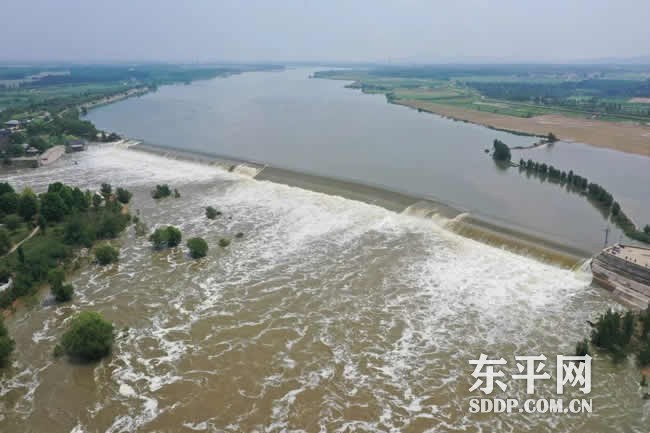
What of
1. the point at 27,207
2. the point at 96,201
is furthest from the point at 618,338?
the point at 27,207

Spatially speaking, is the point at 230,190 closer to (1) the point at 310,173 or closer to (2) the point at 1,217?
(1) the point at 310,173

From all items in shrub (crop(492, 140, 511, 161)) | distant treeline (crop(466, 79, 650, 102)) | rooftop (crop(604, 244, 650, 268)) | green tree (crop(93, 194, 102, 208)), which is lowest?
rooftop (crop(604, 244, 650, 268))

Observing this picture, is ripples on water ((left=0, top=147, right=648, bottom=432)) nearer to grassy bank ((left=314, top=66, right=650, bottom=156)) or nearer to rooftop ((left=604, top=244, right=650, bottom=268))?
Result: rooftop ((left=604, top=244, right=650, bottom=268))

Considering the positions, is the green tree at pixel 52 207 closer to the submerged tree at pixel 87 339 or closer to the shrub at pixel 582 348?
the submerged tree at pixel 87 339

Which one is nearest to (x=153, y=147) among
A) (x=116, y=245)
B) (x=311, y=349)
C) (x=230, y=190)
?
(x=230, y=190)

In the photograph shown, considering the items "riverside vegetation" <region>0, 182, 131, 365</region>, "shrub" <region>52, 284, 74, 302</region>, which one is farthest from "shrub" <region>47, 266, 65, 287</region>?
"shrub" <region>52, 284, 74, 302</region>

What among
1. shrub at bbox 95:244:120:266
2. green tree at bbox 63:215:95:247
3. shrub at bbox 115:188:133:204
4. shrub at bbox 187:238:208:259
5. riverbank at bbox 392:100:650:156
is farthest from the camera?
riverbank at bbox 392:100:650:156
